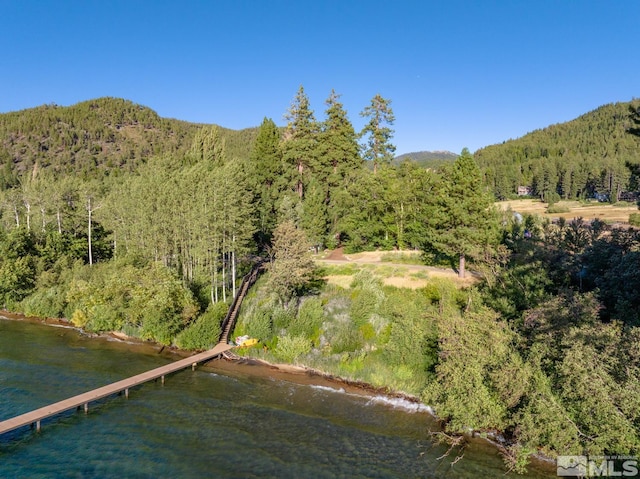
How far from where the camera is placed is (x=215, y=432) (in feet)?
75.6

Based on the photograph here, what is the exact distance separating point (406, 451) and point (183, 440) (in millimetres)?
12114

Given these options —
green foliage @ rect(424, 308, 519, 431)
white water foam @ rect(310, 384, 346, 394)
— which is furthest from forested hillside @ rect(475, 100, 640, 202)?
white water foam @ rect(310, 384, 346, 394)

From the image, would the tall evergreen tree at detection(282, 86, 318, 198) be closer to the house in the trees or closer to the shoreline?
the shoreline

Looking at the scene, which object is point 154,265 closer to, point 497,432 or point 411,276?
point 411,276

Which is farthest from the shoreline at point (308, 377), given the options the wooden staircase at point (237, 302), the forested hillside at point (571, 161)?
the forested hillside at point (571, 161)

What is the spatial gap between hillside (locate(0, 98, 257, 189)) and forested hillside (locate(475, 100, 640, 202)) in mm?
92964

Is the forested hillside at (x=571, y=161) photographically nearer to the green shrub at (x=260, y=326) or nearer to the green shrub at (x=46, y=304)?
the green shrub at (x=260, y=326)

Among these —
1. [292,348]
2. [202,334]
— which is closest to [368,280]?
[292,348]

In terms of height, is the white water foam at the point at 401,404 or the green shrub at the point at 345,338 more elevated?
the green shrub at the point at 345,338

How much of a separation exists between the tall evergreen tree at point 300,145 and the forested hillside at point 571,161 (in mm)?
55229

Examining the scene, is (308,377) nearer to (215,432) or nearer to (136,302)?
(215,432)

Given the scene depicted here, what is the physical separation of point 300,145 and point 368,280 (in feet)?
99.1

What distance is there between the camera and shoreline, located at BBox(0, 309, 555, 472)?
21812 millimetres
